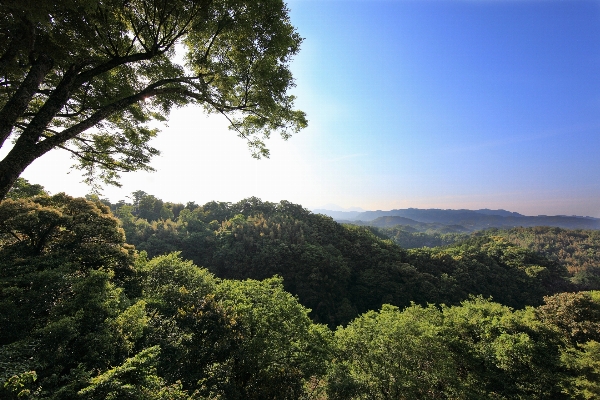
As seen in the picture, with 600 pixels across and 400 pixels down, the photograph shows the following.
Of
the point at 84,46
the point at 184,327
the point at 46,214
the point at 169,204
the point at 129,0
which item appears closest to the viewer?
the point at 129,0

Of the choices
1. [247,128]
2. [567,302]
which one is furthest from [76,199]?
[567,302]

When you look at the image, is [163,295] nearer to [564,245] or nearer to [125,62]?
[125,62]

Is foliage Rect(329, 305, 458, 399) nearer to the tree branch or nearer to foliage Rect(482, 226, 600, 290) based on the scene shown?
the tree branch

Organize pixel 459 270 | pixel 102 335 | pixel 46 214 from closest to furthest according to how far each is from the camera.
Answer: pixel 102 335 < pixel 46 214 < pixel 459 270

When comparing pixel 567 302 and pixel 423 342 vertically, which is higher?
pixel 567 302

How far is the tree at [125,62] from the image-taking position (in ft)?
11.8

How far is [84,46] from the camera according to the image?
13.4ft

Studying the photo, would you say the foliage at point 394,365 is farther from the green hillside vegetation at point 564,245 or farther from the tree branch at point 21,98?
the green hillside vegetation at point 564,245

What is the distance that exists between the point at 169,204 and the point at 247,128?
56.7 metres

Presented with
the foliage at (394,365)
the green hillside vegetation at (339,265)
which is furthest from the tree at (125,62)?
the green hillside vegetation at (339,265)

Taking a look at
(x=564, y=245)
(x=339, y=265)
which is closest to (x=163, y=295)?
(x=339, y=265)

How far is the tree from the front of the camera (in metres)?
3.59

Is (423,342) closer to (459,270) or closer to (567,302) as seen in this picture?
(567,302)

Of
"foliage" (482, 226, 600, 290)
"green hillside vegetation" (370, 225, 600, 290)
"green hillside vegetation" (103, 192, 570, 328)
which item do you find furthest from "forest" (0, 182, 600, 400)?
"foliage" (482, 226, 600, 290)
